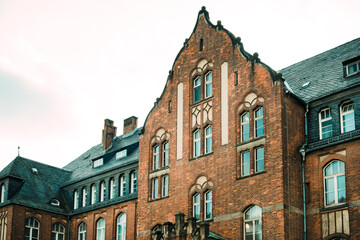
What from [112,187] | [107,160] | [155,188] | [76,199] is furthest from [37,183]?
[155,188]

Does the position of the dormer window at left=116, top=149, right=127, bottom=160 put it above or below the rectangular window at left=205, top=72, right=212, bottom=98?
below

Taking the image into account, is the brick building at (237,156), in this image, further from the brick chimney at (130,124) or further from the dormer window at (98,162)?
the brick chimney at (130,124)

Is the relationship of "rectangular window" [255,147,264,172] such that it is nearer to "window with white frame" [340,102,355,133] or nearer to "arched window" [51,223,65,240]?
"window with white frame" [340,102,355,133]

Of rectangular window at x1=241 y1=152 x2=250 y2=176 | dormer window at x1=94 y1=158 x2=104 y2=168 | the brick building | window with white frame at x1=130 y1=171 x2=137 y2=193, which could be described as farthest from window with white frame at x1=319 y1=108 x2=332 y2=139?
dormer window at x1=94 y1=158 x2=104 y2=168

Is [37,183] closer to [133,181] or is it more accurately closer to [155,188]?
[133,181]

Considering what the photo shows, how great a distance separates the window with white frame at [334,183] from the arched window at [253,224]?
3203 millimetres

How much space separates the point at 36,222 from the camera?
42.4 m

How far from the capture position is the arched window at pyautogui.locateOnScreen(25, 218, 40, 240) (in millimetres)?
41688

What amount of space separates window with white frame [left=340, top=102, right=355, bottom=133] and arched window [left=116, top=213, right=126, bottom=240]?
53.5ft

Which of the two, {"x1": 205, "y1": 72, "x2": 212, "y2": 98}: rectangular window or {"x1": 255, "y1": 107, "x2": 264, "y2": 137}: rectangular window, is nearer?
{"x1": 255, "y1": 107, "x2": 264, "y2": 137}: rectangular window

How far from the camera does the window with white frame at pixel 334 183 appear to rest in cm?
2827

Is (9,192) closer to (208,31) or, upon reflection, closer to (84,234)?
(84,234)

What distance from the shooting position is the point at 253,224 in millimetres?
29500

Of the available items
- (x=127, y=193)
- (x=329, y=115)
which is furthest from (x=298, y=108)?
(x=127, y=193)
